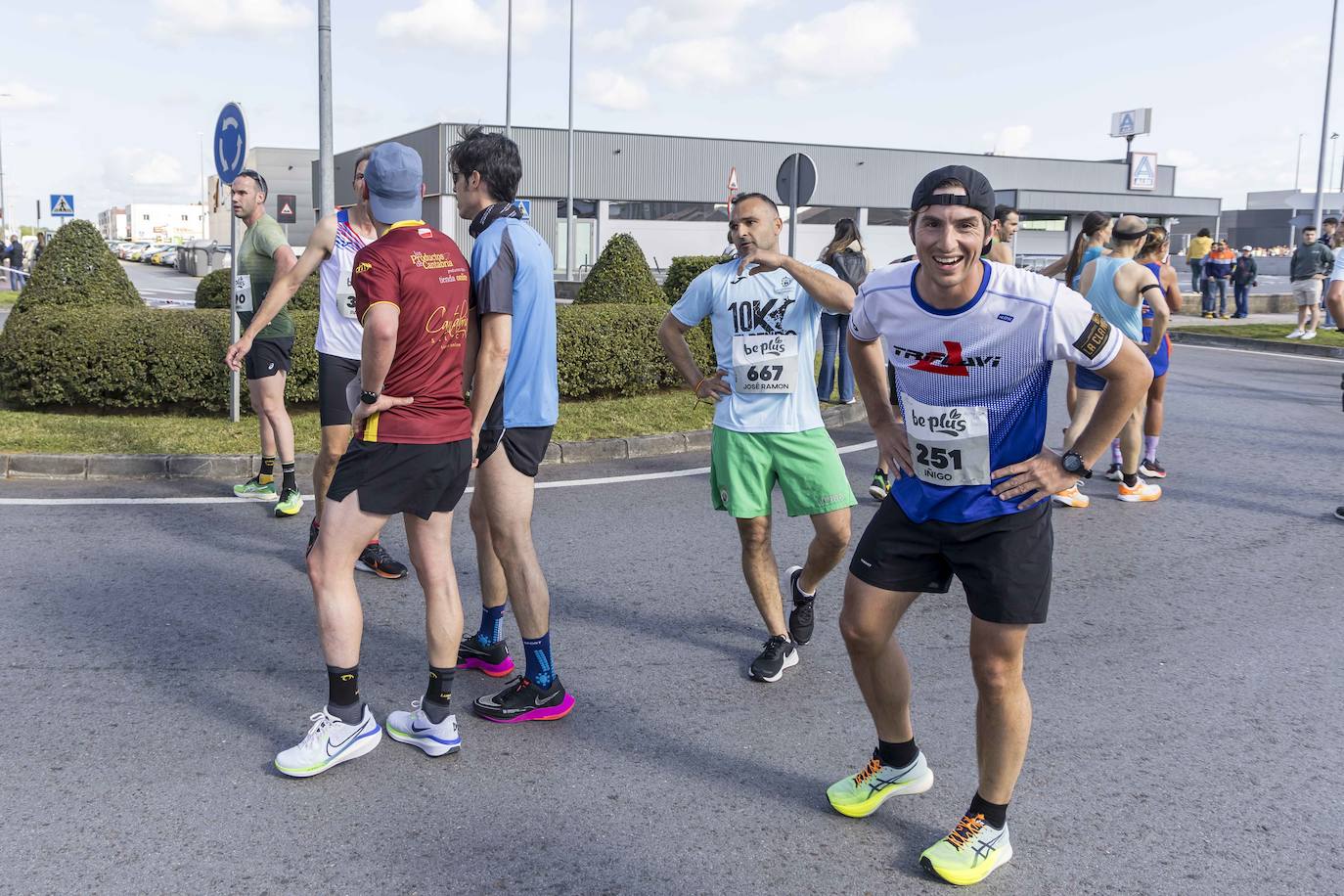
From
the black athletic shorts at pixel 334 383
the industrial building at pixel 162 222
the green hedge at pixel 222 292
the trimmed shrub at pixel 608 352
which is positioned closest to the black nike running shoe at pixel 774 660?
the black athletic shorts at pixel 334 383

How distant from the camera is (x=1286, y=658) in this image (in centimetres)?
465

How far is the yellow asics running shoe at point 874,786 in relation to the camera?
332 cm

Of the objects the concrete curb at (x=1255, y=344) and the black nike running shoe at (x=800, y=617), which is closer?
the black nike running shoe at (x=800, y=617)

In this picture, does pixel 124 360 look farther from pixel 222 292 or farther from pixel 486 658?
pixel 486 658

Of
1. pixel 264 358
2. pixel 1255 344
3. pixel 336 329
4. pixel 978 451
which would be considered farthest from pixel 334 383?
pixel 1255 344

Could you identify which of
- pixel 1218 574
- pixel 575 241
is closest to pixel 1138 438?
pixel 1218 574

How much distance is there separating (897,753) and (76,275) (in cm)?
1011

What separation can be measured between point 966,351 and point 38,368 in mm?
9042

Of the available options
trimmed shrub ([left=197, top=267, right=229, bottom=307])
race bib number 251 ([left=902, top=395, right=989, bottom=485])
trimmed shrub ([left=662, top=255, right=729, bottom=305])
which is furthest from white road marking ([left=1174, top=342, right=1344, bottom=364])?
race bib number 251 ([left=902, top=395, right=989, bottom=485])

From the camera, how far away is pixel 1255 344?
18.7m

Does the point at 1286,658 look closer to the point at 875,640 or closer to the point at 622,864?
the point at 875,640

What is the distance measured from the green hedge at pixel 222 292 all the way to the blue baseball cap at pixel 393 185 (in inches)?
427

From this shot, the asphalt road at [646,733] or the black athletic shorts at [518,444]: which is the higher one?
the black athletic shorts at [518,444]

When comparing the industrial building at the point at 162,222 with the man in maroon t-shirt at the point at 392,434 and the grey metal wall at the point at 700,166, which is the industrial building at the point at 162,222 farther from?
the man in maroon t-shirt at the point at 392,434
